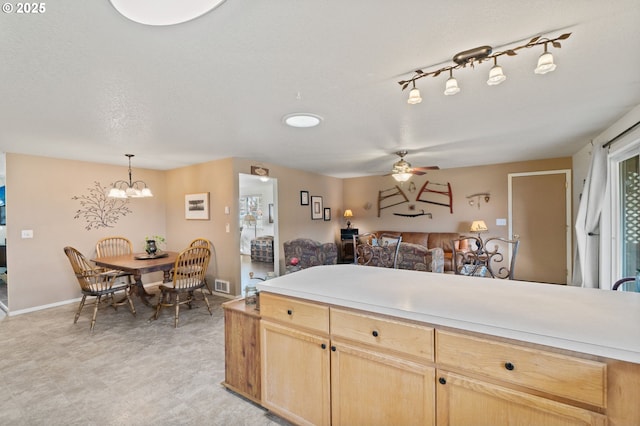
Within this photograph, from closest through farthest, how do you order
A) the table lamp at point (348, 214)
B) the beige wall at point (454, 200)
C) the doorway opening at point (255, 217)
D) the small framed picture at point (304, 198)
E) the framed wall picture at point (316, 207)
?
1. the beige wall at point (454, 200)
2. the small framed picture at point (304, 198)
3. the framed wall picture at point (316, 207)
4. the table lamp at point (348, 214)
5. the doorway opening at point (255, 217)

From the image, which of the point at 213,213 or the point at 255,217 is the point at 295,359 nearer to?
the point at 213,213

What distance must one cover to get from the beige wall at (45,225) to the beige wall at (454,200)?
5.60 meters

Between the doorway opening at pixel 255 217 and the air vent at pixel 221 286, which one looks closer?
the air vent at pixel 221 286

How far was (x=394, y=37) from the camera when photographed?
151 cm

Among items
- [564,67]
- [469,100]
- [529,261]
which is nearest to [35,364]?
[469,100]

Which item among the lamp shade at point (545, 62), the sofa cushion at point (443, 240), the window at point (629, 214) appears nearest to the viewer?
the lamp shade at point (545, 62)

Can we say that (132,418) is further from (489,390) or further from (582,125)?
(582,125)

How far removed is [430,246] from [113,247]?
625 cm

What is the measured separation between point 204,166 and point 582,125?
17.9 ft

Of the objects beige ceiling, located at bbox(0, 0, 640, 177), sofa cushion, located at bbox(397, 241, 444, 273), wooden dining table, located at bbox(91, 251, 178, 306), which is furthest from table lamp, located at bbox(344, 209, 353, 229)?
wooden dining table, located at bbox(91, 251, 178, 306)

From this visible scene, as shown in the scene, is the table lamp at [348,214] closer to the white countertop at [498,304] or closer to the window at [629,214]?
the window at [629,214]

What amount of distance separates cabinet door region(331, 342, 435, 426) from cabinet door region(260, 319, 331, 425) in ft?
0.23

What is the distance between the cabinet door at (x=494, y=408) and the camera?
976mm

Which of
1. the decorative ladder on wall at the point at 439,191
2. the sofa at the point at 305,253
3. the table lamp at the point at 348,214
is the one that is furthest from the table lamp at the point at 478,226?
the sofa at the point at 305,253
